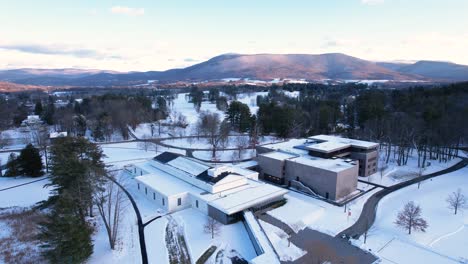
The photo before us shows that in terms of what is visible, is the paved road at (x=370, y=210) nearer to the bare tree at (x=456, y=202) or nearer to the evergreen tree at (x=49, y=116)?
the bare tree at (x=456, y=202)

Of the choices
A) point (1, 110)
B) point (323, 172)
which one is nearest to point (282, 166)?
point (323, 172)

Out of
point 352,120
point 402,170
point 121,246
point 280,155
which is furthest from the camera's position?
point 352,120

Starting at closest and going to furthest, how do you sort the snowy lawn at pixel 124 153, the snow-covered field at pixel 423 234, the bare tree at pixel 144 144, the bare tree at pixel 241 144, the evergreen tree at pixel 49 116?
the snow-covered field at pixel 423 234 < the snowy lawn at pixel 124 153 < the bare tree at pixel 241 144 < the bare tree at pixel 144 144 < the evergreen tree at pixel 49 116

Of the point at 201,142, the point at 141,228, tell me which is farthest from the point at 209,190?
the point at 201,142

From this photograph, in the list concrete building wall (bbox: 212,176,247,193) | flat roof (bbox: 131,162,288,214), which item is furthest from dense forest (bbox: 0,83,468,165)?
concrete building wall (bbox: 212,176,247,193)

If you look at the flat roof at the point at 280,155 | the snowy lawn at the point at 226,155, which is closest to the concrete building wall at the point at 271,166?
the flat roof at the point at 280,155

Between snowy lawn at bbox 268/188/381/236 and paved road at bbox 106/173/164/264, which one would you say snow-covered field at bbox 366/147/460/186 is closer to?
snowy lawn at bbox 268/188/381/236

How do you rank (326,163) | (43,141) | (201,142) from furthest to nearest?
(201,142)
(43,141)
(326,163)

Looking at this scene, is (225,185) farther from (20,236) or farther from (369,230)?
(20,236)
